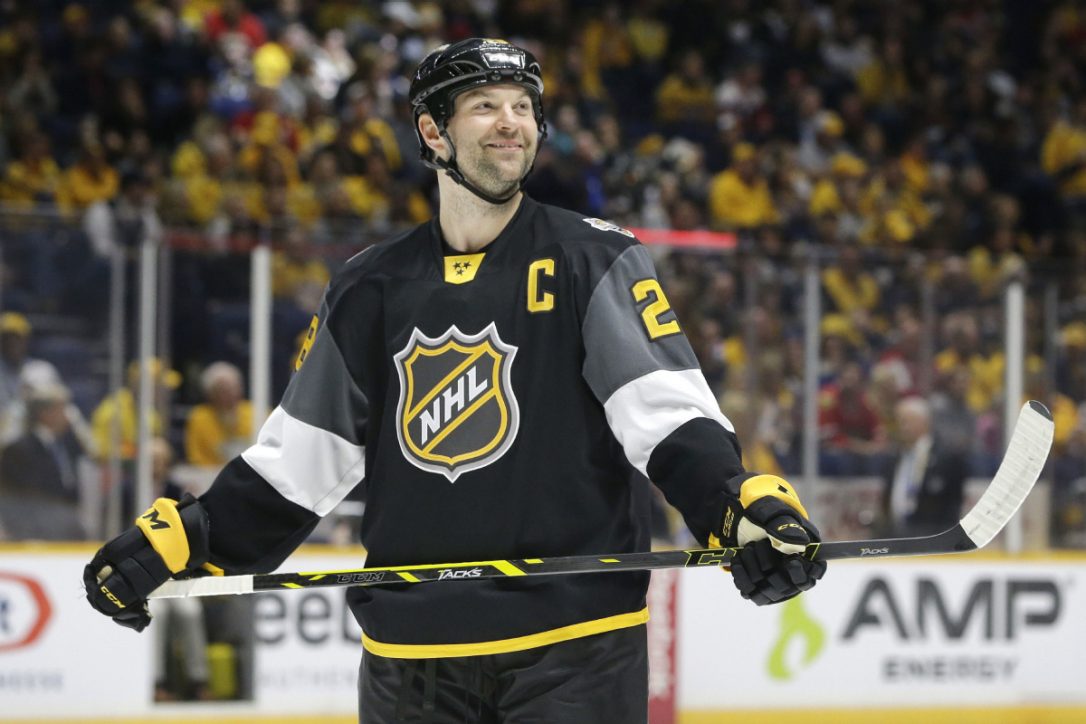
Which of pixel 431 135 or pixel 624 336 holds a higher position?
pixel 431 135

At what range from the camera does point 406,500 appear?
245 centimetres

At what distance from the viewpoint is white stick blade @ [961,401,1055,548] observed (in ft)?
7.83

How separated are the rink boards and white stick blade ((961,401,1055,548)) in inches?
131

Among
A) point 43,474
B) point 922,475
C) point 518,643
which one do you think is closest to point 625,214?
point 922,475

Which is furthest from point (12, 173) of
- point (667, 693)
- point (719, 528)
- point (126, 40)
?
point (719, 528)

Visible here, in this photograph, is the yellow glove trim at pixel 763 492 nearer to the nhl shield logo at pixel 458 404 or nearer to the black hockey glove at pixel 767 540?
the black hockey glove at pixel 767 540

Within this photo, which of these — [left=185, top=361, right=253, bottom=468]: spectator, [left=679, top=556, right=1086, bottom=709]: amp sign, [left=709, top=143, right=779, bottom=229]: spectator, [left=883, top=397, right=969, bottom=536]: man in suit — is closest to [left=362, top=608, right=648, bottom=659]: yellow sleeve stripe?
[left=185, top=361, right=253, bottom=468]: spectator

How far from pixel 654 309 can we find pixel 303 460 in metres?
0.62

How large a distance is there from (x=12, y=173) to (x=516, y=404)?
571 cm

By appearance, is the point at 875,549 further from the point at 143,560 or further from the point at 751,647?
the point at 751,647

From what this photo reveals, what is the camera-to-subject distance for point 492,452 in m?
2.41

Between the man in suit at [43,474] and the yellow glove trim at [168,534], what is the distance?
2.92 meters

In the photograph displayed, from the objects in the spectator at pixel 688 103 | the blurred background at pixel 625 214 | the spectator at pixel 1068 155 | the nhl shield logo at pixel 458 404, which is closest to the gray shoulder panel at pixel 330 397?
the nhl shield logo at pixel 458 404

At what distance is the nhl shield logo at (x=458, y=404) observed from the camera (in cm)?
242
